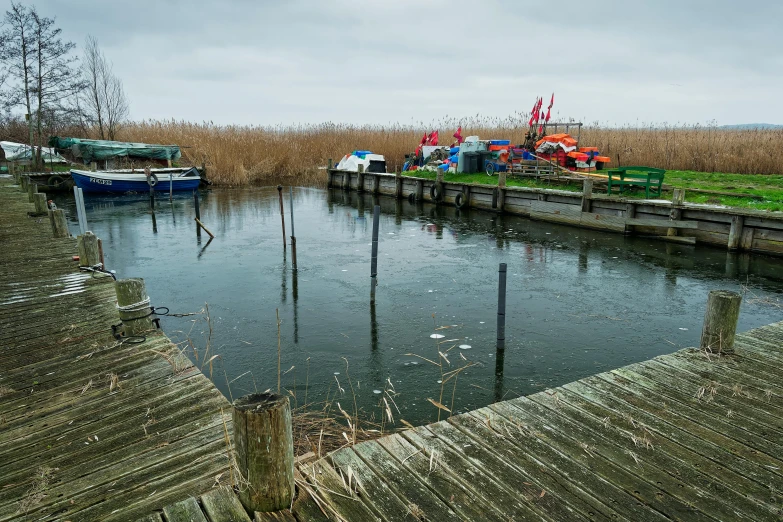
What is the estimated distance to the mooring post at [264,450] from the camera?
2.64 metres

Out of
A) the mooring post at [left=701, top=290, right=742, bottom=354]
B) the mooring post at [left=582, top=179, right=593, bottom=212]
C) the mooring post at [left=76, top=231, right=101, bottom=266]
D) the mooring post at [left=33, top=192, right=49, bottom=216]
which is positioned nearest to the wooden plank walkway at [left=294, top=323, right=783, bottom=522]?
the mooring post at [left=701, top=290, right=742, bottom=354]

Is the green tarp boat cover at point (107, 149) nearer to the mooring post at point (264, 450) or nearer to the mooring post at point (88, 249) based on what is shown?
the mooring post at point (88, 249)

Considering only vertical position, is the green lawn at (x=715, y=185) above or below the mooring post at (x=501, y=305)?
above

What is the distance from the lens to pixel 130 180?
88.2ft

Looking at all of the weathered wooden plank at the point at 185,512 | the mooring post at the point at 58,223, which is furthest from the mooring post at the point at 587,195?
the weathered wooden plank at the point at 185,512

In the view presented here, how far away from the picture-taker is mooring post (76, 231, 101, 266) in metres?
8.33

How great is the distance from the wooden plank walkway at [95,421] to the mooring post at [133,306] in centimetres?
24

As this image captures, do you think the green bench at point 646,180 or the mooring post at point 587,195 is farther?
the mooring post at point 587,195

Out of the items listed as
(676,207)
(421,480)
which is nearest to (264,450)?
(421,480)

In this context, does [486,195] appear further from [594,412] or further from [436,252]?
[594,412]

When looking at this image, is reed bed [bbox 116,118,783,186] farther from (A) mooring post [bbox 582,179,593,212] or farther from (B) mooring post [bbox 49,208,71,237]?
(B) mooring post [bbox 49,208,71,237]

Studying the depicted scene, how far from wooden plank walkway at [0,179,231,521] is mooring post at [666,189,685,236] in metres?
14.2

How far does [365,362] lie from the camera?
7574 millimetres

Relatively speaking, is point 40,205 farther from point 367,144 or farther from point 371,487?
point 367,144
